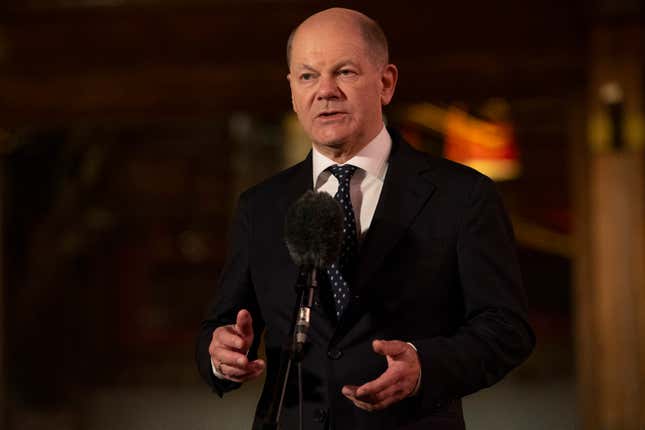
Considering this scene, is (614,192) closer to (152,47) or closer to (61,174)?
(152,47)

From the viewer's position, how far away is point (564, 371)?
8570 mm

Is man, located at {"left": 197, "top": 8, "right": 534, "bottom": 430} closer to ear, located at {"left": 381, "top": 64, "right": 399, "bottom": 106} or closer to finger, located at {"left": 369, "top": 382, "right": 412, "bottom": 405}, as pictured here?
ear, located at {"left": 381, "top": 64, "right": 399, "bottom": 106}

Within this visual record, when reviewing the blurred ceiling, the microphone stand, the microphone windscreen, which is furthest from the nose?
the blurred ceiling

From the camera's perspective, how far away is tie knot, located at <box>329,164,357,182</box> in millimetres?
1674

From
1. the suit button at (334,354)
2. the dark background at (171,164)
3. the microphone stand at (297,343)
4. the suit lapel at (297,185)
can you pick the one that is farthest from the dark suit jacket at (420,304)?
the dark background at (171,164)

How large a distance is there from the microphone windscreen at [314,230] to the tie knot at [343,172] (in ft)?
0.81

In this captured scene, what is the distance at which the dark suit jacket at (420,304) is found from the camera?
1.56 m

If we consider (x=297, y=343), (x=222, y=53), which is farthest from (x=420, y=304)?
(x=222, y=53)

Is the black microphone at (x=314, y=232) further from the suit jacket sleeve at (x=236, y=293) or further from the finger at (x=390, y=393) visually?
the suit jacket sleeve at (x=236, y=293)

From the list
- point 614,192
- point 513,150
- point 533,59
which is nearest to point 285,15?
point 533,59

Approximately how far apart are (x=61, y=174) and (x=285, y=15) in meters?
3.06

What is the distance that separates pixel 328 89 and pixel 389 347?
0.44 metres

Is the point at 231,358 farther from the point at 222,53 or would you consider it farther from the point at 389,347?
the point at 222,53

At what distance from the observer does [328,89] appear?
5.25ft
